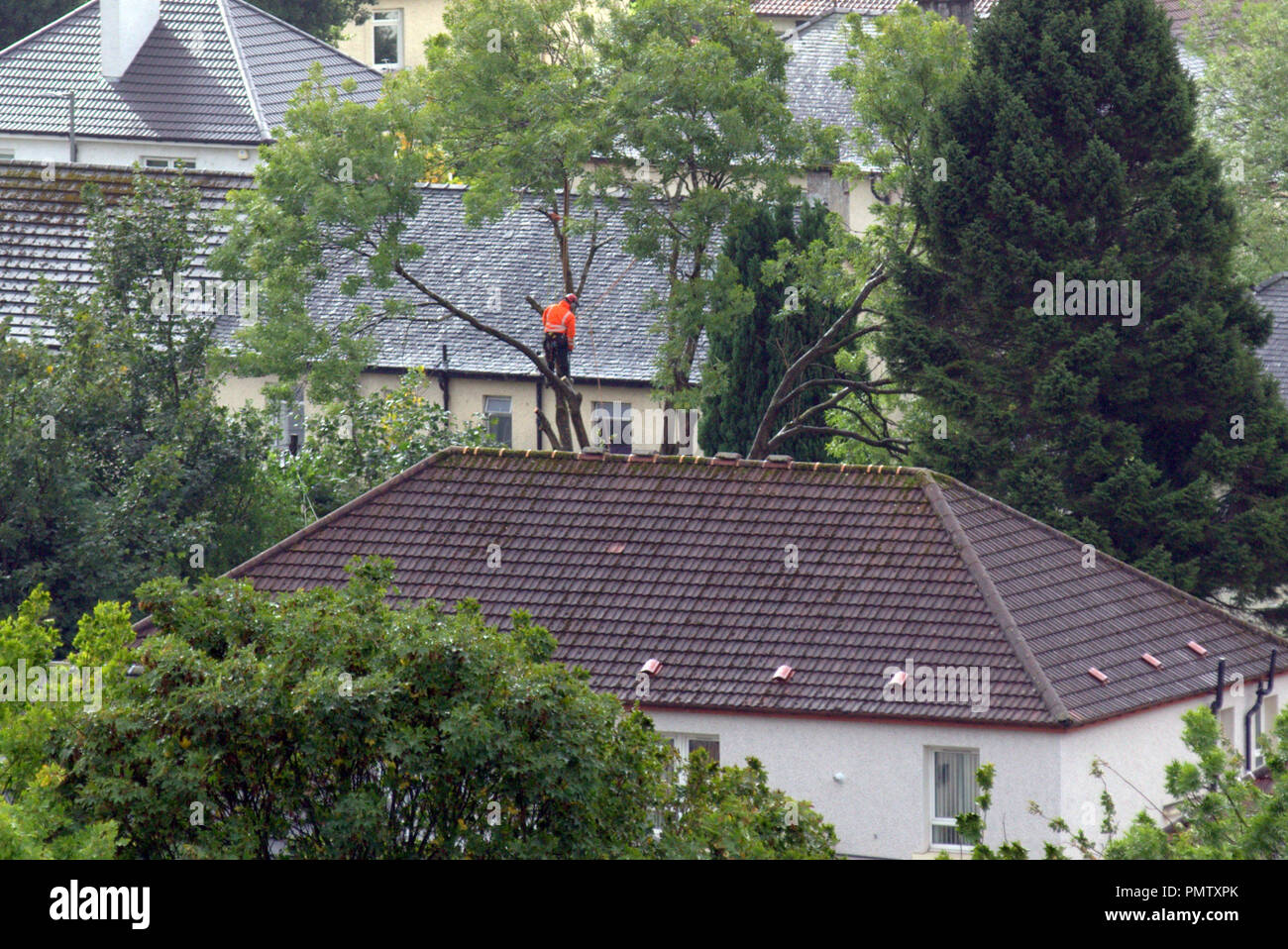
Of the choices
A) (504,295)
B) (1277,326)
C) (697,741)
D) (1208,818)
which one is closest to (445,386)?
(504,295)

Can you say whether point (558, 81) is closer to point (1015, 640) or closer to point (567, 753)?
point (1015, 640)

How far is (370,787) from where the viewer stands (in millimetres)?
11469

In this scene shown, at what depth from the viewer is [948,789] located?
74.4 ft

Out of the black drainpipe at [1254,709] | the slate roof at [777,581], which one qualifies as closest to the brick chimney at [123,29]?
the slate roof at [777,581]

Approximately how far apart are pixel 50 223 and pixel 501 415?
956cm

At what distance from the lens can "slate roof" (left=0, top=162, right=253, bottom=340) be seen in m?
40.7

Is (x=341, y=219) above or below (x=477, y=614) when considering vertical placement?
above

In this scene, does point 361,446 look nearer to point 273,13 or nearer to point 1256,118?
point 1256,118

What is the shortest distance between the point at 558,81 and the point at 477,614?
2185 cm

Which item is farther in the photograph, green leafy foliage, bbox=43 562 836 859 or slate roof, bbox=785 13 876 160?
slate roof, bbox=785 13 876 160

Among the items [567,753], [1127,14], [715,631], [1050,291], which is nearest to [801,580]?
[715,631]

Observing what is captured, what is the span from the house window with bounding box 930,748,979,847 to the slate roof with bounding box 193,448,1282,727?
0.60 metres
